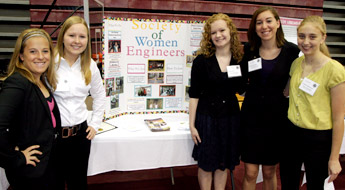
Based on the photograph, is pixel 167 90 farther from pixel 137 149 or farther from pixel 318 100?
pixel 318 100

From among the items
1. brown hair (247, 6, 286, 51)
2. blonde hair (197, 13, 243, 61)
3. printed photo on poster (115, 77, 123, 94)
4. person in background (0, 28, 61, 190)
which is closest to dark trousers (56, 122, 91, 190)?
person in background (0, 28, 61, 190)

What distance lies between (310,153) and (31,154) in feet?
5.09

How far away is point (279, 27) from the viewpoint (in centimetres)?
168

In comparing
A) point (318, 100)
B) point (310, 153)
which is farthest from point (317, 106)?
point (310, 153)

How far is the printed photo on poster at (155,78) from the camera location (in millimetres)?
2264

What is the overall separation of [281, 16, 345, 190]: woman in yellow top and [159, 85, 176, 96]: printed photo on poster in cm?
112

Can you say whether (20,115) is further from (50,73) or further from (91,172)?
(91,172)

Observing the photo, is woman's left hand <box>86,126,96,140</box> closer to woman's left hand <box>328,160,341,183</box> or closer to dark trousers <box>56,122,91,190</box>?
dark trousers <box>56,122,91,190</box>

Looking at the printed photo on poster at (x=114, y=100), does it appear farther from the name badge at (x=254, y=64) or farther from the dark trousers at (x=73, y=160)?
the name badge at (x=254, y=64)

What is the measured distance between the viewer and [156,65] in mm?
2256

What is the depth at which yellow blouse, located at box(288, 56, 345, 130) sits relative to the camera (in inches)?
52.2

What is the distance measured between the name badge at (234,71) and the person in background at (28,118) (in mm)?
1132

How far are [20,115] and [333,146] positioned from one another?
1680mm

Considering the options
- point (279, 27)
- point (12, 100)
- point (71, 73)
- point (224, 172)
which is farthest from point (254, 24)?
point (12, 100)
